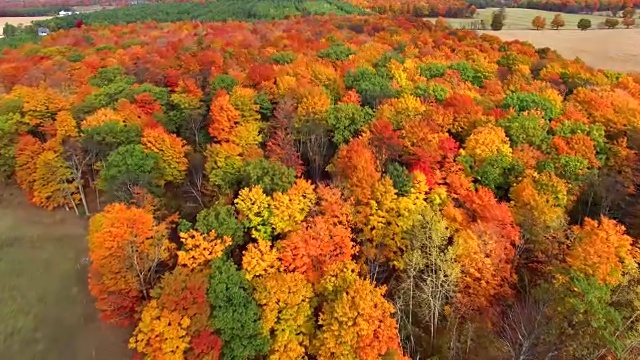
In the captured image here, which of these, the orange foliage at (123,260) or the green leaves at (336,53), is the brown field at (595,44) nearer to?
the green leaves at (336,53)

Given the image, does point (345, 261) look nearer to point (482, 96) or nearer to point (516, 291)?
point (516, 291)

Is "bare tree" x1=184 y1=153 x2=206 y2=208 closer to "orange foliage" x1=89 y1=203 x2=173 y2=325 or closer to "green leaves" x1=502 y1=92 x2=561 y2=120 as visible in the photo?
"orange foliage" x1=89 y1=203 x2=173 y2=325

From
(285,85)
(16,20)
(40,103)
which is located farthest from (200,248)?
(16,20)

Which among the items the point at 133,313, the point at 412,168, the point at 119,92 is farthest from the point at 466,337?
the point at 119,92

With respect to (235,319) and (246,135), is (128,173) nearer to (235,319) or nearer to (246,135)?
(246,135)

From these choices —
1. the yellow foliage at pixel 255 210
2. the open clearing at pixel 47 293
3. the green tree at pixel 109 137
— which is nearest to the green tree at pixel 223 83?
the green tree at pixel 109 137

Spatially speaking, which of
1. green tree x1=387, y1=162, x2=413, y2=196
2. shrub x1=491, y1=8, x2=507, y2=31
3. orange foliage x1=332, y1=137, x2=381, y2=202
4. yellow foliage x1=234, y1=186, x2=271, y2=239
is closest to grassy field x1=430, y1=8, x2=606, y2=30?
shrub x1=491, y1=8, x2=507, y2=31
